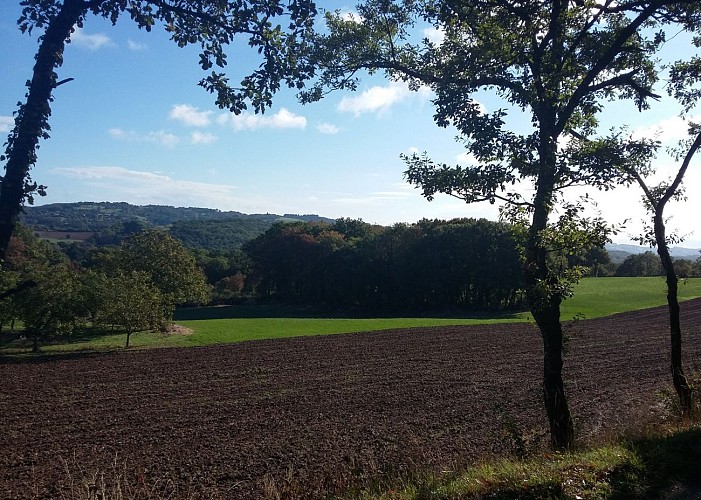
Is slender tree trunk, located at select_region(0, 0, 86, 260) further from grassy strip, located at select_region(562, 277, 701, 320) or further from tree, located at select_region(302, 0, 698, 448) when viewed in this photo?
grassy strip, located at select_region(562, 277, 701, 320)

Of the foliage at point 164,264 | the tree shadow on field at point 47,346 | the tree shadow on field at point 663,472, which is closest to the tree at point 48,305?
the tree shadow on field at point 47,346

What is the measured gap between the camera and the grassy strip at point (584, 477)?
4594 millimetres

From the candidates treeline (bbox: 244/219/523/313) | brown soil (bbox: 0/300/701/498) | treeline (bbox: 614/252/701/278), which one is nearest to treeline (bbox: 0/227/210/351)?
brown soil (bbox: 0/300/701/498)

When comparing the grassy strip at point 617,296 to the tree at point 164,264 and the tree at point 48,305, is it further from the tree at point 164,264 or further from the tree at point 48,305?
the tree at point 48,305

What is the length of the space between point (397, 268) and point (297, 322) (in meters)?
22.4

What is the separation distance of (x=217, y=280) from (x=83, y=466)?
84.4 m

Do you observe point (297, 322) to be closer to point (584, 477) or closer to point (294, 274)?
point (294, 274)

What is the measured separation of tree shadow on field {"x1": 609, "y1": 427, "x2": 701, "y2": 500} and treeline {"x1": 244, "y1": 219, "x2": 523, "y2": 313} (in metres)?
55.7

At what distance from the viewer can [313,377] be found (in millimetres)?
23344

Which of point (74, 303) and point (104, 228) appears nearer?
point (74, 303)

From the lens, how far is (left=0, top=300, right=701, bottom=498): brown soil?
34.7ft

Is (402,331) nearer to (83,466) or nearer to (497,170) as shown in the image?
(83,466)

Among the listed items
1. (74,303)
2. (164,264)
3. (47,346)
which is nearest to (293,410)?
(74,303)

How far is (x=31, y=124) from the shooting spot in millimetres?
3631
